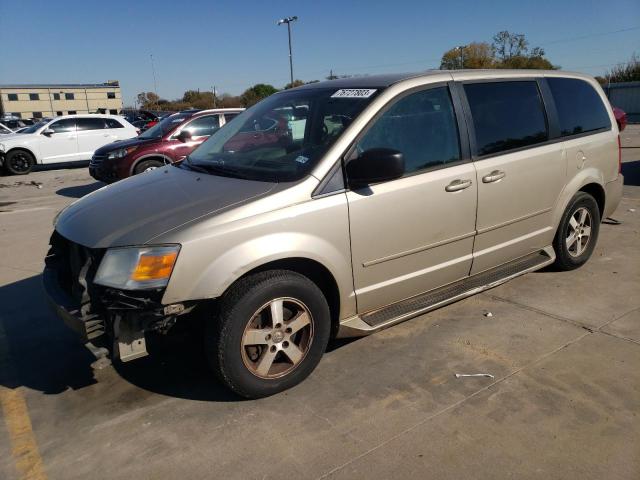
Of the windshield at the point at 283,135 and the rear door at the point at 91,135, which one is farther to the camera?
the rear door at the point at 91,135

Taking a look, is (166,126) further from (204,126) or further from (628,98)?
(628,98)

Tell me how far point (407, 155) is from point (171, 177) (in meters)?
1.68

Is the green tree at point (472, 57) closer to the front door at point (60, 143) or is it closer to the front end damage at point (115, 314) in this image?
the front door at point (60, 143)

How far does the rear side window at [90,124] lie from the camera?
1564cm

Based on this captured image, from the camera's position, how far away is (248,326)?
115 inches

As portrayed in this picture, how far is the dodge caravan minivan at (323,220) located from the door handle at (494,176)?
0.03 m

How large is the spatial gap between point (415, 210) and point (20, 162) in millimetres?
15274

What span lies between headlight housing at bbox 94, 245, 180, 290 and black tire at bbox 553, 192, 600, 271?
3487mm

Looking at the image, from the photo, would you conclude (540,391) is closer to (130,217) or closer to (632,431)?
(632,431)

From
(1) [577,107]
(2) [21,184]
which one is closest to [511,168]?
(1) [577,107]

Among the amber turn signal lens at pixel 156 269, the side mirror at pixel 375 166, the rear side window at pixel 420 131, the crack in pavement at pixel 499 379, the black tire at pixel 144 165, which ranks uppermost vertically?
the rear side window at pixel 420 131

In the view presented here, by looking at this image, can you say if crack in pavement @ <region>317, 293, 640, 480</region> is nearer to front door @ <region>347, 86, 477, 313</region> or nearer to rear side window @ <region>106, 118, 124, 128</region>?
front door @ <region>347, 86, 477, 313</region>

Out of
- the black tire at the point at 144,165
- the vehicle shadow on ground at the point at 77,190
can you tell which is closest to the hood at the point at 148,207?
the black tire at the point at 144,165

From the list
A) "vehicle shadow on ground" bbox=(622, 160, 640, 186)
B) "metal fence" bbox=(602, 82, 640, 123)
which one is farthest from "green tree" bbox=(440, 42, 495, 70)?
"vehicle shadow on ground" bbox=(622, 160, 640, 186)
